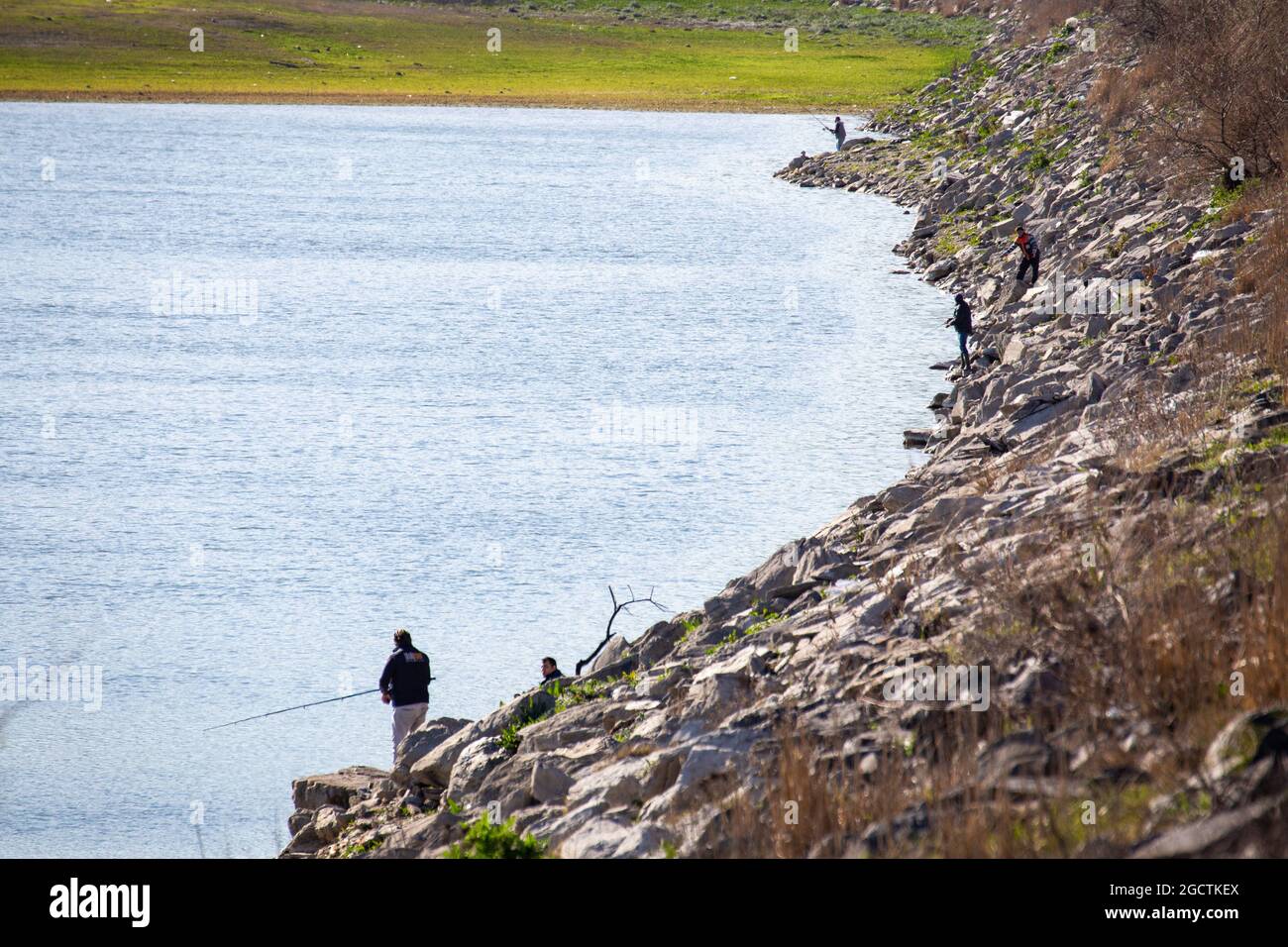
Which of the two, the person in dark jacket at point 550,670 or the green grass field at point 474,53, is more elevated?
the green grass field at point 474,53

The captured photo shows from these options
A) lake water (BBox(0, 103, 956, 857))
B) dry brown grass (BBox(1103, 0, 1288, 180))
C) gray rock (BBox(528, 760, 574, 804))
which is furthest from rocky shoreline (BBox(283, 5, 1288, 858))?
dry brown grass (BBox(1103, 0, 1288, 180))

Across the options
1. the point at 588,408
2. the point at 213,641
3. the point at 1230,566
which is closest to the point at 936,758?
the point at 1230,566

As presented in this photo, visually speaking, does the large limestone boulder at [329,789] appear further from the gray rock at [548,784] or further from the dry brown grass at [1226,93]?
the dry brown grass at [1226,93]

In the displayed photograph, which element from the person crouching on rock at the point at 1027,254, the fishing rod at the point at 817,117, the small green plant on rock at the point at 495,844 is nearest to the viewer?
the small green plant on rock at the point at 495,844

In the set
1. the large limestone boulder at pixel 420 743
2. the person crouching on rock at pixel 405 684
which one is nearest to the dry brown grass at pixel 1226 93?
the person crouching on rock at pixel 405 684

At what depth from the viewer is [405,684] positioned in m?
16.6

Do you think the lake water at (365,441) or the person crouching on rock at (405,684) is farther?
the lake water at (365,441)

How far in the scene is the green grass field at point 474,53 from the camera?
9812 cm

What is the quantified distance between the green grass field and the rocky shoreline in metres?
76.6

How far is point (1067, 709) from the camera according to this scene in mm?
9883

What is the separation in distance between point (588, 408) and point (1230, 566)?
2101 centimetres

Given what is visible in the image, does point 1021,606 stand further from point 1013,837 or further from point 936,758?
point 1013,837

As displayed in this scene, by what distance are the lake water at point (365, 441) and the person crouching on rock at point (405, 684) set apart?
0.66 m

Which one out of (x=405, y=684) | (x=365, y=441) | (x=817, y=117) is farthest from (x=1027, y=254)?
(x=817, y=117)
